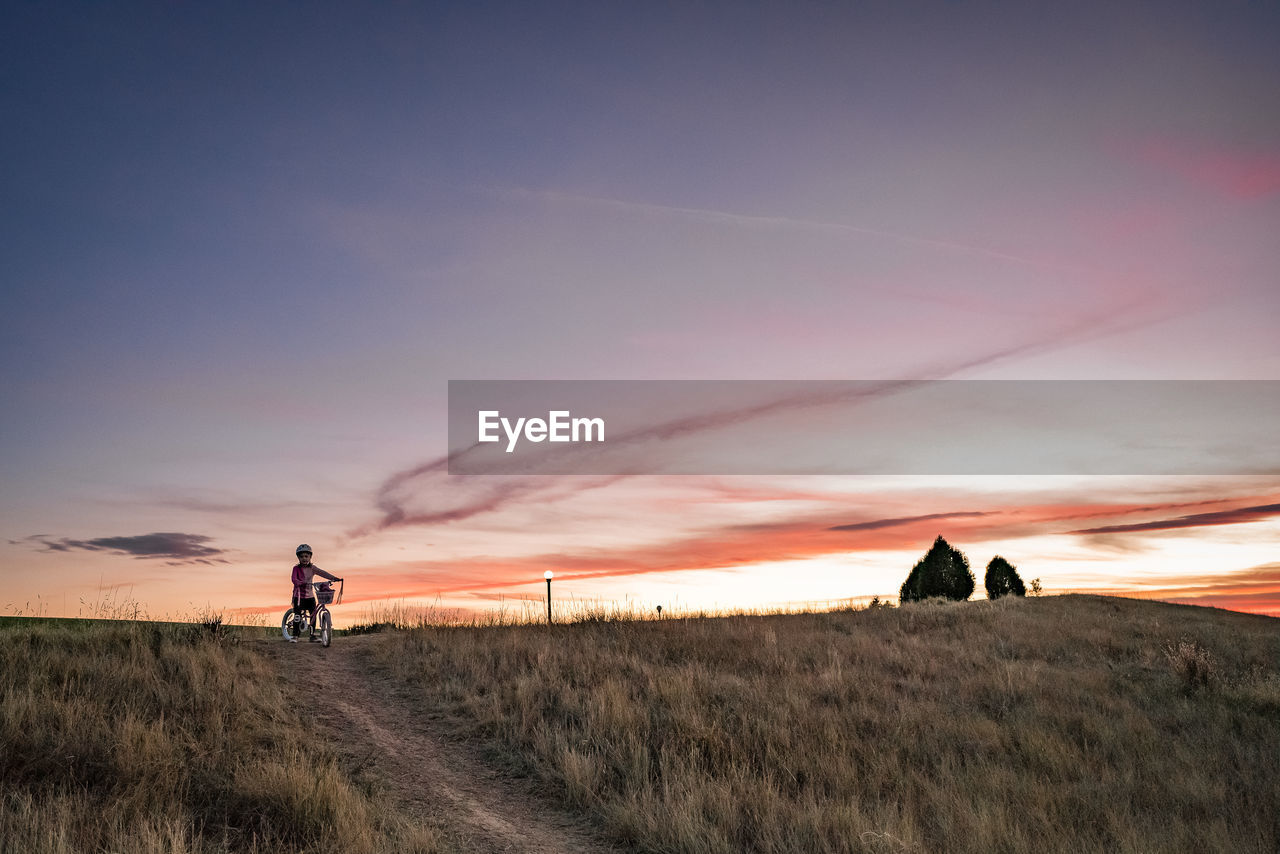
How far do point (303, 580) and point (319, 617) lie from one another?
35.8 inches

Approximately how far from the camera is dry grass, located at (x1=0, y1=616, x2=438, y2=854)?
6.96 metres

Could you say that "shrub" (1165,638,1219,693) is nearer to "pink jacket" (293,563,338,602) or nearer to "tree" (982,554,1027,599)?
"pink jacket" (293,563,338,602)

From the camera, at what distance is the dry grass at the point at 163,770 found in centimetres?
696

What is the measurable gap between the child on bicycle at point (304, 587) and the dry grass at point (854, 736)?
6.53 ft

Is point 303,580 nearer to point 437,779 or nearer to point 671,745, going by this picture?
point 437,779

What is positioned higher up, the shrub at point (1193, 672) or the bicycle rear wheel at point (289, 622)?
the bicycle rear wheel at point (289, 622)

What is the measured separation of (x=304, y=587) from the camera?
664 inches

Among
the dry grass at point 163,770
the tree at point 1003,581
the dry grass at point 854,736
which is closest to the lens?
the dry grass at point 163,770

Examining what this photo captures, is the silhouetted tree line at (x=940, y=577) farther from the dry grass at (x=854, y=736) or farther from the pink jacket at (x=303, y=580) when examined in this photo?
the pink jacket at (x=303, y=580)

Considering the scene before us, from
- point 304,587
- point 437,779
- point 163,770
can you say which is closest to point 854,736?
point 437,779

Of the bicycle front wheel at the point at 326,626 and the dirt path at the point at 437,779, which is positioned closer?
the dirt path at the point at 437,779

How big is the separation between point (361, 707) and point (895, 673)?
36.3 ft

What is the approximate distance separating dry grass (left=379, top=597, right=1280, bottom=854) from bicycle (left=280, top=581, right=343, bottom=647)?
5.14 feet

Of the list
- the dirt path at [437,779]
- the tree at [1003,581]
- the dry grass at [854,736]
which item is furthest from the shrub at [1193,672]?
the tree at [1003,581]
